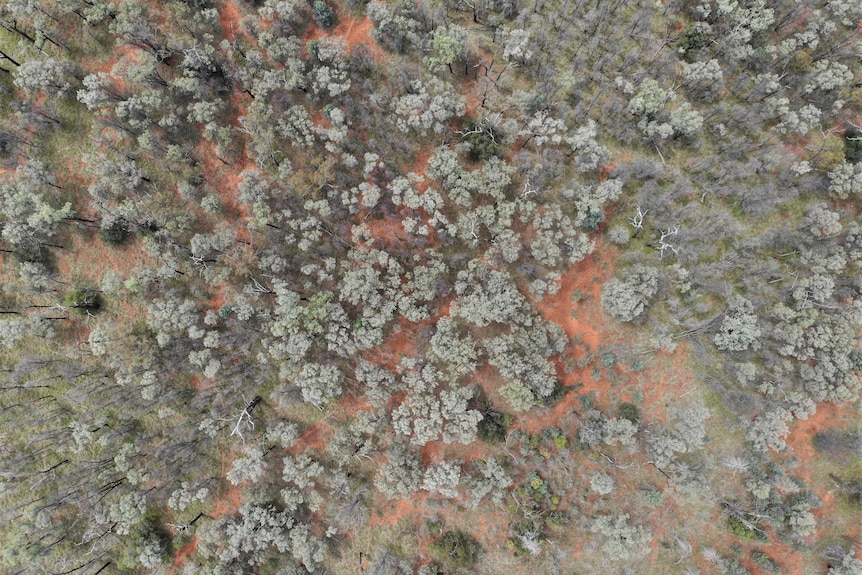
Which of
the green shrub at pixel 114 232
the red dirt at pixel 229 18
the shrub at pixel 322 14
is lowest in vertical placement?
the green shrub at pixel 114 232

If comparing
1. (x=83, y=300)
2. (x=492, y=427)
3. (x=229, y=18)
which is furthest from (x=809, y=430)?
(x=83, y=300)

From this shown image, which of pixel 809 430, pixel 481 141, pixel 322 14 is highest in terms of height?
pixel 322 14

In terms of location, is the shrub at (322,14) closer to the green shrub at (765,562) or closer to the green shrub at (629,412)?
the green shrub at (629,412)

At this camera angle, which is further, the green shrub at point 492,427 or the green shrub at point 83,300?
the green shrub at point 492,427

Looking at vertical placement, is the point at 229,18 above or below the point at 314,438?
above

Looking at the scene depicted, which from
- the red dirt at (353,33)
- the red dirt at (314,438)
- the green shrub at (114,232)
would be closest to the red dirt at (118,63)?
the green shrub at (114,232)

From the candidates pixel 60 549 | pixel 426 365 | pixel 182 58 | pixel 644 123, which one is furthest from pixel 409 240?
pixel 60 549

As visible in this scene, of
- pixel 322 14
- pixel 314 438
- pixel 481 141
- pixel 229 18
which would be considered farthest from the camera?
pixel 229 18

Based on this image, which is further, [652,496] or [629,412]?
[629,412]

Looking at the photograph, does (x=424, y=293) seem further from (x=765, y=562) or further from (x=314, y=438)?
(x=765, y=562)

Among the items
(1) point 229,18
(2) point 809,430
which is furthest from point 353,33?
(2) point 809,430

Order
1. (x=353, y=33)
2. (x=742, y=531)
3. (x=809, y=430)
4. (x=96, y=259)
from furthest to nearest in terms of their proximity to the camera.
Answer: (x=353, y=33) < (x=96, y=259) < (x=809, y=430) < (x=742, y=531)
